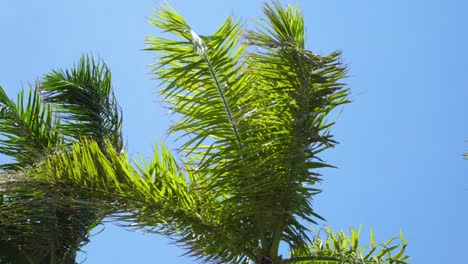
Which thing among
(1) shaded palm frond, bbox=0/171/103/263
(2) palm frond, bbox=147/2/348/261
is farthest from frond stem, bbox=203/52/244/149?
(1) shaded palm frond, bbox=0/171/103/263

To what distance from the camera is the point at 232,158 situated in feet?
22.5

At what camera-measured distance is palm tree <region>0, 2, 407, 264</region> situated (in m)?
6.66

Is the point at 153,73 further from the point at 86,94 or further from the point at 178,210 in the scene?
the point at 86,94

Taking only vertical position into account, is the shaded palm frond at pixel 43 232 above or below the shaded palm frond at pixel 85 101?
below

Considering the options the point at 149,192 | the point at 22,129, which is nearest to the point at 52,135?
the point at 22,129

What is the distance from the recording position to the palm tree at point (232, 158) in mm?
6660

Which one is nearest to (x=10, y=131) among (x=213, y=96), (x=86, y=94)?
(x=86, y=94)

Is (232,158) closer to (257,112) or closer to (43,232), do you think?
(257,112)

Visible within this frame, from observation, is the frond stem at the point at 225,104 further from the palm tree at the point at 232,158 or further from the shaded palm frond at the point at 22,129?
the shaded palm frond at the point at 22,129

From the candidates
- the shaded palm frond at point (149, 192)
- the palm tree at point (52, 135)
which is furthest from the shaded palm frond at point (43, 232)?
the shaded palm frond at point (149, 192)

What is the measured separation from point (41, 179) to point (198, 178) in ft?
4.87

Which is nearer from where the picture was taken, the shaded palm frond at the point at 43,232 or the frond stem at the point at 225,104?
the frond stem at the point at 225,104

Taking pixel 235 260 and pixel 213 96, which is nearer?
pixel 213 96

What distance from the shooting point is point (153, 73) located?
22.8 feet
